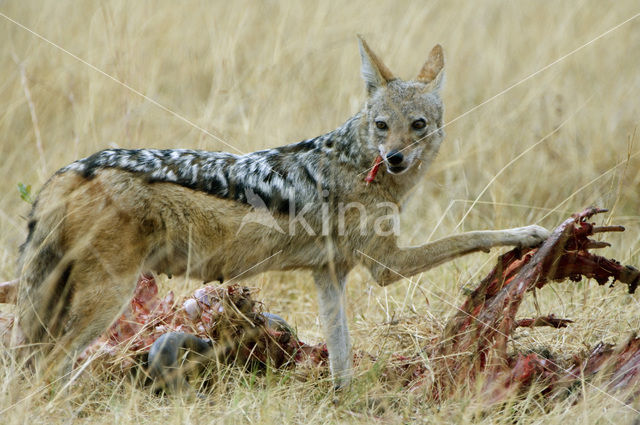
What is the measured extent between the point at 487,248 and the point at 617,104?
15.5 ft

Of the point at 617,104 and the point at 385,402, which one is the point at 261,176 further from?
the point at 617,104

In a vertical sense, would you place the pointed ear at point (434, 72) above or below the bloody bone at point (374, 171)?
above

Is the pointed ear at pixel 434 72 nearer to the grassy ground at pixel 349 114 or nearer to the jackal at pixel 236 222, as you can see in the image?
the jackal at pixel 236 222

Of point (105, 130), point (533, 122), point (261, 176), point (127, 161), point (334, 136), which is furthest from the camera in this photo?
point (533, 122)

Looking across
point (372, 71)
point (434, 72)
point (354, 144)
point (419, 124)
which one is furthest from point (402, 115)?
point (434, 72)

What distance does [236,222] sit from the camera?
427cm

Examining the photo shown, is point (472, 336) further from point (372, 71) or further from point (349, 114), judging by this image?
point (349, 114)

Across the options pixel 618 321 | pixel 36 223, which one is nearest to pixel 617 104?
pixel 618 321

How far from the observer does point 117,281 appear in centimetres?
395

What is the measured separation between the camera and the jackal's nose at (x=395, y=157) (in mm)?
4340

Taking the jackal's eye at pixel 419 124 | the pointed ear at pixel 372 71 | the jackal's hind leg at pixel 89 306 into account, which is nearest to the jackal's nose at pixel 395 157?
the jackal's eye at pixel 419 124

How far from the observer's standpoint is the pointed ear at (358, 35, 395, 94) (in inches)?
191

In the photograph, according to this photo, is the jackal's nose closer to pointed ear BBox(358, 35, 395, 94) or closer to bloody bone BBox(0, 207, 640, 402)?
bloody bone BBox(0, 207, 640, 402)

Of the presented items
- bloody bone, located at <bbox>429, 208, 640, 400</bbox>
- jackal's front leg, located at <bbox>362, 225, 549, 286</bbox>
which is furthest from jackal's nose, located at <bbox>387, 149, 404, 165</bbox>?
bloody bone, located at <bbox>429, 208, 640, 400</bbox>
